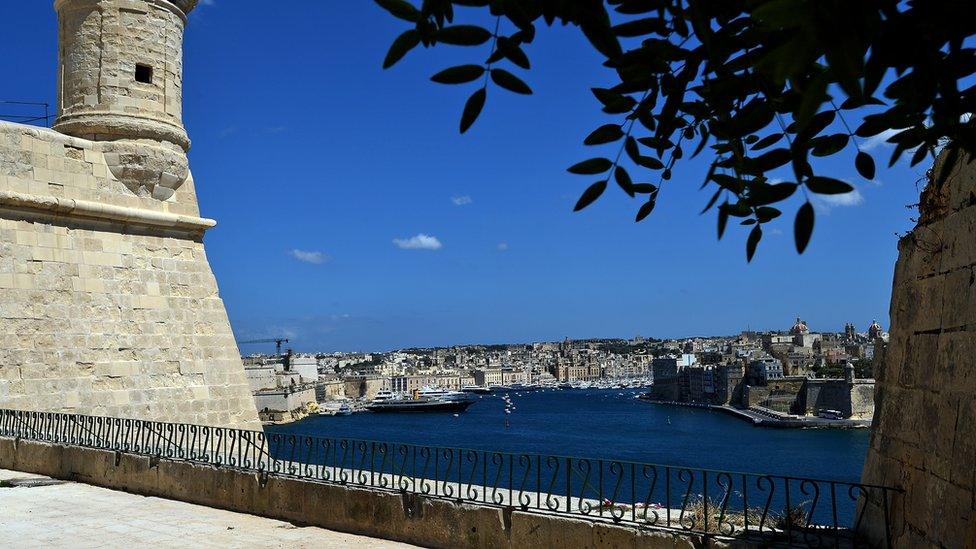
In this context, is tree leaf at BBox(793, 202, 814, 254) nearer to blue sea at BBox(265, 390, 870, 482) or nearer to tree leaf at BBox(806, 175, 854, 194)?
tree leaf at BBox(806, 175, 854, 194)

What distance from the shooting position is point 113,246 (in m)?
11.5

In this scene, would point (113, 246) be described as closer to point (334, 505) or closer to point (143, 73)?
point (143, 73)

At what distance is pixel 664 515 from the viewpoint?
18.3 feet

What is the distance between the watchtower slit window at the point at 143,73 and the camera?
1160 centimetres

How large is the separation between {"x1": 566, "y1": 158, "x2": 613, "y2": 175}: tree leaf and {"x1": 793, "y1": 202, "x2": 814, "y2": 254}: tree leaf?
701mm

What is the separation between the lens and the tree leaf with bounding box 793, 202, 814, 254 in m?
1.46

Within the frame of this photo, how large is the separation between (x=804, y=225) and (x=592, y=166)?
0.73 meters

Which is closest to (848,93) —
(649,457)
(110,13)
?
(110,13)

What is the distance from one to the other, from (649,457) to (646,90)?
1816 inches

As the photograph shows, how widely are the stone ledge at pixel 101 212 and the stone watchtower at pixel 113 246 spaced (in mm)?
18

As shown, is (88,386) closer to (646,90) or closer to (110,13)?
(110,13)

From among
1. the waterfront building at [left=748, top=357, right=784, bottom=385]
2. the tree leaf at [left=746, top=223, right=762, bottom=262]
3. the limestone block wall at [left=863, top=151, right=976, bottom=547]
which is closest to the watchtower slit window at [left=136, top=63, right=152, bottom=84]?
the limestone block wall at [left=863, top=151, right=976, bottom=547]

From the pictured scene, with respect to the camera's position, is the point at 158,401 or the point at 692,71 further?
the point at 158,401

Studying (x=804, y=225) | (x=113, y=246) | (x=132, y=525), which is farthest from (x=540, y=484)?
(x=113, y=246)
